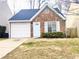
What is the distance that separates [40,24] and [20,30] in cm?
326

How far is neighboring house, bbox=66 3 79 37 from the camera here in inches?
1293

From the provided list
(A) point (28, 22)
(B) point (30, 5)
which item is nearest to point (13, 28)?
(A) point (28, 22)

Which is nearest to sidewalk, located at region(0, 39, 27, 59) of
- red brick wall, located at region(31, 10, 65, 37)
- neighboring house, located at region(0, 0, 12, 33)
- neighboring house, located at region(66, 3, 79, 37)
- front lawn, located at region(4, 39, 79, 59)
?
front lawn, located at region(4, 39, 79, 59)

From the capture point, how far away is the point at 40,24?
37594 mm

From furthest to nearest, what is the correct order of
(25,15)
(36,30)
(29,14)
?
(29,14) → (25,15) → (36,30)

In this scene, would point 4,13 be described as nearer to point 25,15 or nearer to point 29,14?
point 25,15

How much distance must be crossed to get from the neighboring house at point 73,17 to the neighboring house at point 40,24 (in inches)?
59.4

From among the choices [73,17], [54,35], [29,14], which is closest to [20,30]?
[29,14]

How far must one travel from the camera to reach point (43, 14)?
123 ft

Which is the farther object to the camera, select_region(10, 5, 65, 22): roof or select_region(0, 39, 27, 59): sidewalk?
select_region(10, 5, 65, 22): roof

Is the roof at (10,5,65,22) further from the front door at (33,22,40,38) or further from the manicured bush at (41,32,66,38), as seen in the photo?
the manicured bush at (41,32,66,38)

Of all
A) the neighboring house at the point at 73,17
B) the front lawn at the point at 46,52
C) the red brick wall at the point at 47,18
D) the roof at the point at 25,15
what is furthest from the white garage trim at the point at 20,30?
the front lawn at the point at 46,52

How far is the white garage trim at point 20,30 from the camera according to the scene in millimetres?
37719

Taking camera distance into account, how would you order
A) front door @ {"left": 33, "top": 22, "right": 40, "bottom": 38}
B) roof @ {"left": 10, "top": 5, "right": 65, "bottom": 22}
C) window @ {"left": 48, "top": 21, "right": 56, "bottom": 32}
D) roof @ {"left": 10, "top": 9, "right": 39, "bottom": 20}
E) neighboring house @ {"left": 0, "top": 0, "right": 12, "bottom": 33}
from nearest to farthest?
window @ {"left": 48, "top": 21, "right": 56, "bottom": 32}, front door @ {"left": 33, "top": 22, "right": 40, "bottom": 38}, roof @ {"left": 10, "top": 5, "right": 65, "bottom": 22}, roof @ {"left": 10, "top": 9, "right": 39, "bottom": 20}, neighboring house @ {"left": 0, "top": 0, "right": 12, "bottom": 33}
